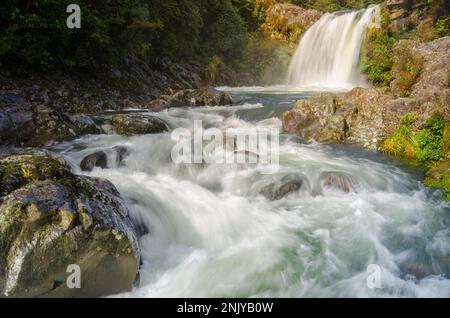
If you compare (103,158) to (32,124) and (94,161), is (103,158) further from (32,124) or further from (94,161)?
(32,124)

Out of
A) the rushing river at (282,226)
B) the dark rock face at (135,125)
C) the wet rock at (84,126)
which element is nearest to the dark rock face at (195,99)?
the dark rock face at (135,125)

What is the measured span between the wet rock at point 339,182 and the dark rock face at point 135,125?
4.53m

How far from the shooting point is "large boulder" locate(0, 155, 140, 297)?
14.1ft

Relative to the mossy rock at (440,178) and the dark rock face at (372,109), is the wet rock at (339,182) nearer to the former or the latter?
the mossy rock at (440,178)

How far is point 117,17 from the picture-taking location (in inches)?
523

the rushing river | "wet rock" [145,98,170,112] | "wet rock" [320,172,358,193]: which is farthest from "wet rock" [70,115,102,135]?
"wet rock" [320,172,358,193]

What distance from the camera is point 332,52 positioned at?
21.9 m

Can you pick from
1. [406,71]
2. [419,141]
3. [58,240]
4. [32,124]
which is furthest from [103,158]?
[406,71]

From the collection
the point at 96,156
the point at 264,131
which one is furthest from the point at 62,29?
the point at 264,131

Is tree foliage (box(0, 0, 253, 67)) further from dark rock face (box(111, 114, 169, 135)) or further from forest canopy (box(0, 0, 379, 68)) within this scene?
dark rock face (box(111, 114, 169, 135))

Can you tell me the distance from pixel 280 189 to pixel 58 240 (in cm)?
449

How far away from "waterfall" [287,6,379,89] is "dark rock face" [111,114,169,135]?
1217 cm

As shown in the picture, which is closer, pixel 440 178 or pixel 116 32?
pixel 440 178

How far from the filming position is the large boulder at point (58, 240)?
170 inches
